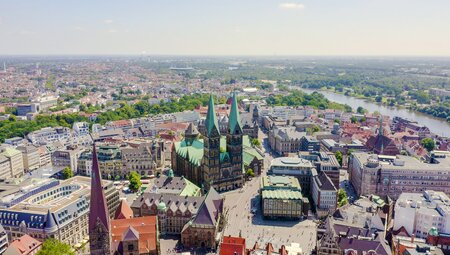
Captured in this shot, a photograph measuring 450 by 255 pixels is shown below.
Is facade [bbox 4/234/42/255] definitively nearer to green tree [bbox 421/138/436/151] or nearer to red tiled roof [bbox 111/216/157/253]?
red tiled roof [bbox 111/216/157/253]

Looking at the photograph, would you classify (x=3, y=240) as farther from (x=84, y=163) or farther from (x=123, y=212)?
(x=84, y=163)

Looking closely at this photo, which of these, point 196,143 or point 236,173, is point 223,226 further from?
point 196,143

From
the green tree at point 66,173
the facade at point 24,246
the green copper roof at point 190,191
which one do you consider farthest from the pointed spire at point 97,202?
the green tree at point 66,173

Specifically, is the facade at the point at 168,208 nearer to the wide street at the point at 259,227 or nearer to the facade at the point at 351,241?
the wide street at the point at 259,227

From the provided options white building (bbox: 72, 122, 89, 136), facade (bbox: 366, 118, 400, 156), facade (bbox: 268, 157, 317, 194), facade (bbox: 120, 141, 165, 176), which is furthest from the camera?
white building (bbox: 72, 122, 89, 136)

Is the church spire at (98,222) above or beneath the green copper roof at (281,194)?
above

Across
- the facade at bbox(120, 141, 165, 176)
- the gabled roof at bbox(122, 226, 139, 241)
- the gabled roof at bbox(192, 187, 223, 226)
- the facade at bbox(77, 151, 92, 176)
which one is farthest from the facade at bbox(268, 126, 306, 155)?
the gabled roof at bbox(122, 226, 139, 241)

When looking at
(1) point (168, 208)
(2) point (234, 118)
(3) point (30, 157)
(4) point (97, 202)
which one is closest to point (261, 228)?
(1) point (168, 208)
